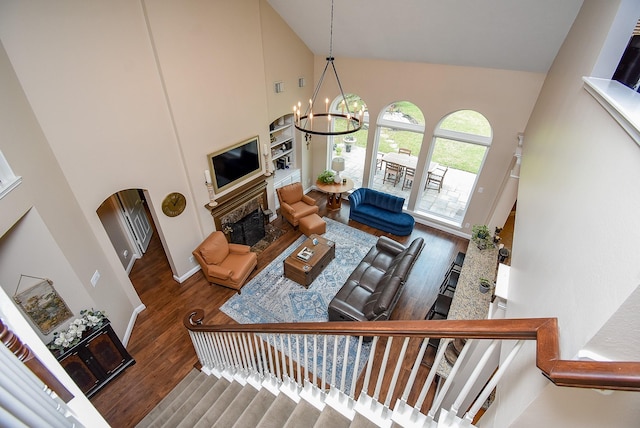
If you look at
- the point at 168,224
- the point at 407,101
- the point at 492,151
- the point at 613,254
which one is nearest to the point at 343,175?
the point at 407,101

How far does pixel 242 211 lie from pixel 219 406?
408 cm

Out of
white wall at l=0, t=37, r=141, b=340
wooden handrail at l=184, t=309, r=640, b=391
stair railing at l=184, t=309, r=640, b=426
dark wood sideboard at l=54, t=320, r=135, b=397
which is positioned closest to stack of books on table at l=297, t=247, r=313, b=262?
stair railing at l=184, t=309, r=640, b=426

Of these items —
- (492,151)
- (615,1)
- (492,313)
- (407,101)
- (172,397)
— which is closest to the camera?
(615,1)

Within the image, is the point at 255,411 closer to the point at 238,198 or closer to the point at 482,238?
the point at 238,198

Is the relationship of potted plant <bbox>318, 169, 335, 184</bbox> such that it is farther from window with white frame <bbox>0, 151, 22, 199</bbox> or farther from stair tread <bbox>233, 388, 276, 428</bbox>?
window with white frame <bbox>0, 151, 22, 199</bbox>

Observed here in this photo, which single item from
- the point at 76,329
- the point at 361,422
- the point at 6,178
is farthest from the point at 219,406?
the point at 6,178

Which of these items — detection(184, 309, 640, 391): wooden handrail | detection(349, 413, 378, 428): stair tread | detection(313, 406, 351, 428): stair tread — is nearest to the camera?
detection(184, 309, 640, 391): wooden handrail

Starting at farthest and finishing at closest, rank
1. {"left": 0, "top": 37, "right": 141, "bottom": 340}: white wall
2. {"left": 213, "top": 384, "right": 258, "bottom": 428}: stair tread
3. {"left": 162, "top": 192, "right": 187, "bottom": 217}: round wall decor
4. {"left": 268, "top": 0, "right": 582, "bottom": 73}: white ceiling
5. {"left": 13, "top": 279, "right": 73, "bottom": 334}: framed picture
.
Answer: {"left": 162, "top": 192, "right": 187, "bottom": 217}: round wall decor → {"left": 268, "top": 0, "right": 582, "bottom": 73}: white ceiling → {"left": 13, "top": 279, "right": 73, "bottom": 334}: framed picture → {"left": 0, "top": 37, "right": 141, "bottom": 340}: white wall → {"left": 213, "top": 384, "right": 258, "bottom": 428}: stair tread

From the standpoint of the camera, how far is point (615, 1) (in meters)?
1.98

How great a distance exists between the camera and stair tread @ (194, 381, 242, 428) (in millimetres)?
2836

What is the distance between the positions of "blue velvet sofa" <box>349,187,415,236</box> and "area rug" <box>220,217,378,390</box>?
32.3 inches

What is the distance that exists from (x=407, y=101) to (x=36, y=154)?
6399 mm

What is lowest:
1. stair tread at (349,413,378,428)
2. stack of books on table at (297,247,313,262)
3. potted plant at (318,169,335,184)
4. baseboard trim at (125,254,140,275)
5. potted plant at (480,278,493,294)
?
baseboard trim at (125,254,140,275)

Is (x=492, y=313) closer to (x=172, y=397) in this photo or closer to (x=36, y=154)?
(x=172, y=397)
